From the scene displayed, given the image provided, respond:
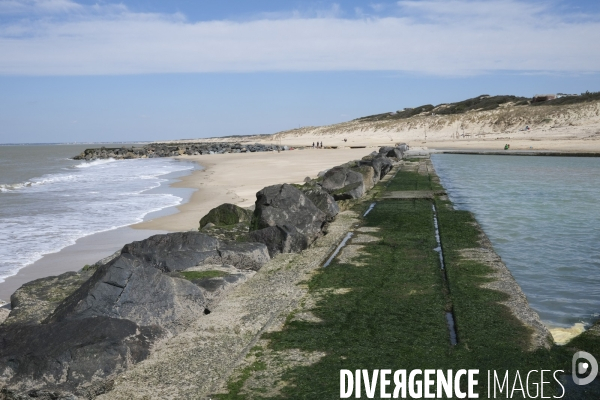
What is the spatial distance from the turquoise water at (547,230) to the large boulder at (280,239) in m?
3.01

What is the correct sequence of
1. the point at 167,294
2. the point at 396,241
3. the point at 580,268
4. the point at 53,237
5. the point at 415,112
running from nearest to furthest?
the point at 167,294
the point at 580,268
the point at 396,241
the point at 53,237
the point at 415,112

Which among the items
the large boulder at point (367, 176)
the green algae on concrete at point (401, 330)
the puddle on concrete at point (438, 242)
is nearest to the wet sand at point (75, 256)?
the green algae on concrete at point (401, 330)

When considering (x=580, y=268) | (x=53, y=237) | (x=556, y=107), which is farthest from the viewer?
(x=556, y=107)

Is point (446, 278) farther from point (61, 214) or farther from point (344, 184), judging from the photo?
point (61, 214)

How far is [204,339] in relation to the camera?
16.0 ft

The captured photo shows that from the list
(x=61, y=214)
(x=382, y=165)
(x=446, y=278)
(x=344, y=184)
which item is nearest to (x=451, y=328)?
(x=446, y=278)

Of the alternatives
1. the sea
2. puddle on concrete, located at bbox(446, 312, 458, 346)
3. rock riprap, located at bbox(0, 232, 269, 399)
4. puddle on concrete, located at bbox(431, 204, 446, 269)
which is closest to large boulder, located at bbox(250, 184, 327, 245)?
puddle on concrete, located at bbox(431, 204, 446, 269)

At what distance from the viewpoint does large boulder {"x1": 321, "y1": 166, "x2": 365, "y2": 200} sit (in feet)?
45.4

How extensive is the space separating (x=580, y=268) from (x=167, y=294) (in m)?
5.63

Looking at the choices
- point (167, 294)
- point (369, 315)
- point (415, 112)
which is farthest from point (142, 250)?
point (415, 112)

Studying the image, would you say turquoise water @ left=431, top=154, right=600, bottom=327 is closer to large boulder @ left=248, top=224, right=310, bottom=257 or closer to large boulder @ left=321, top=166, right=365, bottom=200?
large boulder @ left=321, top=166, right=365, bottom=200

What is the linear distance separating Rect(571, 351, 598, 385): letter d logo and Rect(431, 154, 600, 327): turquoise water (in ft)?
4.37

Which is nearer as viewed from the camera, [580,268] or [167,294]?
[167,294]

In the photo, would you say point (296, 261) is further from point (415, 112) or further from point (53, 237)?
point (415, 112)
